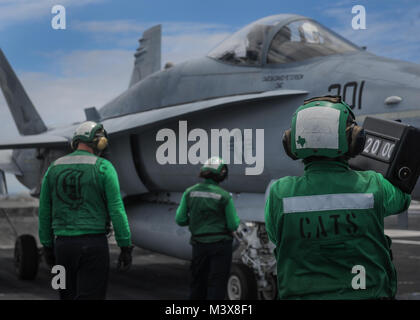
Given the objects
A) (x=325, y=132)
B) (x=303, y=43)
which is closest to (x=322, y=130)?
(x=325, y=132)

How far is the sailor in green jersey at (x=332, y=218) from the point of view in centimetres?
199

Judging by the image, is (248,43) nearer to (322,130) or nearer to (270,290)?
(270,290)

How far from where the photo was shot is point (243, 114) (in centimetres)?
641

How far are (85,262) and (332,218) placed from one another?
103 inches

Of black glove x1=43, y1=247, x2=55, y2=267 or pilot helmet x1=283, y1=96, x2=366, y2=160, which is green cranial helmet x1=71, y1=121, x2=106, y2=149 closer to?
black glove x1=43, y1=247, x2=55, y2=267

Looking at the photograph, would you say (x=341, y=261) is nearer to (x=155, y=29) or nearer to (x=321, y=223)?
(x=321, y=223)

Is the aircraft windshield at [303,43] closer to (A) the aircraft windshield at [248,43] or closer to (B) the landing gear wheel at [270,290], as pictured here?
(A) the aircraft windshield at [248,43]

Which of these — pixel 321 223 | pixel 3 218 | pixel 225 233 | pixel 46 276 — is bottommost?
pixel 3 218

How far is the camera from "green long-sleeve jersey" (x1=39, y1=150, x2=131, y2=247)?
165 inches

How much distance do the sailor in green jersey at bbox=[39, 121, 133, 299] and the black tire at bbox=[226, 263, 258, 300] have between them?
7.57ft

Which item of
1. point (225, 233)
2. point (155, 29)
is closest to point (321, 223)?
point (225, 233)

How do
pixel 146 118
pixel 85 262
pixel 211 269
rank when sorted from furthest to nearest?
pixel 146 118 → pixel 211 269 → pixel 85 262
